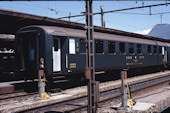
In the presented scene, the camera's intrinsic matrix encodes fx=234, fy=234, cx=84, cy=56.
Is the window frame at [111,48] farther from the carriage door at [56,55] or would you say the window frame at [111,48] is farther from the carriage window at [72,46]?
the carriage door at [56,55]

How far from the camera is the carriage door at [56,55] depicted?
12.9 metres

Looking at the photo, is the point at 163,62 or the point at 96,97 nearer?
the point at 96,97

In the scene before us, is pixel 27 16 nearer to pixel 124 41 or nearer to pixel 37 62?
pixel 37 62

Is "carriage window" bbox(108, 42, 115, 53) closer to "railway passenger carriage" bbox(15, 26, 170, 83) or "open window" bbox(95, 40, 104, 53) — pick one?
"railway passenger carriage" bbox(15, 26, 170, 83)

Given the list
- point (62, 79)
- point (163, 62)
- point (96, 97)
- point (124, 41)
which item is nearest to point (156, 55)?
point (163, 62)

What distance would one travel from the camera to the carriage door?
1288 cm

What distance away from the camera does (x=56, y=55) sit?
13023mm

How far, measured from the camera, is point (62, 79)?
1353cm

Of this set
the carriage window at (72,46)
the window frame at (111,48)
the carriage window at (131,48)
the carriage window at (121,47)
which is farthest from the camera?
the carriage window at (131,48)

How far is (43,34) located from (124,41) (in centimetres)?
845

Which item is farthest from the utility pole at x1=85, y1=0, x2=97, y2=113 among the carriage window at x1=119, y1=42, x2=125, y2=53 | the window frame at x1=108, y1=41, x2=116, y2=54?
the carriage window at x1=119, y1=42, x2=125, y2=53

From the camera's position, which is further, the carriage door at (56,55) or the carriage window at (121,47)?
the carriage window at (121,47)

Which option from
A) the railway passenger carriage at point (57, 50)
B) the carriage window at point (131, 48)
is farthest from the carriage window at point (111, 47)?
the carriage window at point (131, 48)

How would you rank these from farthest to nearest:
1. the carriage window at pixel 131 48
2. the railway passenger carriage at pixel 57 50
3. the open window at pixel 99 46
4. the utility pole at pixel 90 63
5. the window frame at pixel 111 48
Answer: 1. the carriage window at pixel 131 48
2. the window frame at pixel 111 48
3. the open window at pixel 99 46
4. the railway passenger carriage at pixel 57 50
5. the utility pole at pixel 90 63
